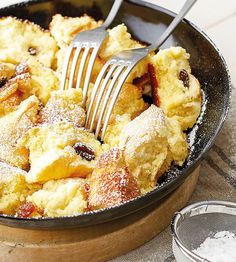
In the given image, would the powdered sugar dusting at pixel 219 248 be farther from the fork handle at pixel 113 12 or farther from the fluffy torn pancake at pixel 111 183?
the fork handle at pixel 113 12

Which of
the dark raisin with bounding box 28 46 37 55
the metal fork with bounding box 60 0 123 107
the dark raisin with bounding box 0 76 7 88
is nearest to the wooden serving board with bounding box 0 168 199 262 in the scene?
the metal fork with bounding box 60 0 123 107

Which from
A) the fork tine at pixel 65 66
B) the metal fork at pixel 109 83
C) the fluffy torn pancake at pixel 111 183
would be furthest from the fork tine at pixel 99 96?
the fluffy torn pancake at pixel 111 183

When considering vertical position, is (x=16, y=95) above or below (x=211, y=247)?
below

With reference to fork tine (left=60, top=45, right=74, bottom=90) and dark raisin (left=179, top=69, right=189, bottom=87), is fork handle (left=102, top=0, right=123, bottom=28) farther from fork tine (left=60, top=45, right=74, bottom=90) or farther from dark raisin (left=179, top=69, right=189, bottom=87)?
dark raisin (left=179, top=69, right=189, bottom=87)

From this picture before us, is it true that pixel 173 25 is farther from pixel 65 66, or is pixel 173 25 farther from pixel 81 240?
pixel 81 240

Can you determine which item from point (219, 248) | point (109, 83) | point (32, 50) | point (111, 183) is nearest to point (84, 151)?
point (111, 183)

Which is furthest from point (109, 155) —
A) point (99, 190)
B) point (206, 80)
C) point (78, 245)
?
point (206, 80)

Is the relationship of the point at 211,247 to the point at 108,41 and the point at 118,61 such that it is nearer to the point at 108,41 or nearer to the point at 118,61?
the point at 118,61
